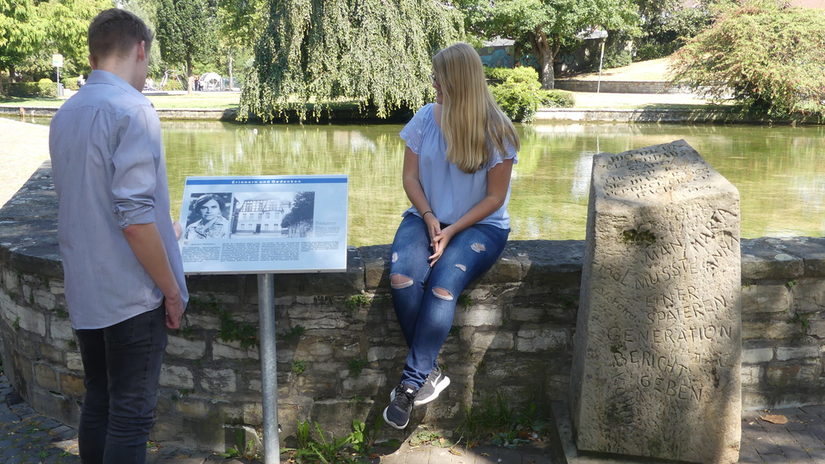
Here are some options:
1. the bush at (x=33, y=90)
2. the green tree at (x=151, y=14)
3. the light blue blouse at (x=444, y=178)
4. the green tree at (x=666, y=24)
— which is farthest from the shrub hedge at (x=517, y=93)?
the green tree at (x=151, y=14)

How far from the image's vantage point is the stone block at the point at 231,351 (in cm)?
338

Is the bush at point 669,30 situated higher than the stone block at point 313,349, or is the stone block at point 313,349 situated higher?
the bush at point 669,30

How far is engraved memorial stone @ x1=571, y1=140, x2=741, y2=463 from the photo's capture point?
2.75 m

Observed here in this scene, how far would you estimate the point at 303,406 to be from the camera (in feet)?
11.3

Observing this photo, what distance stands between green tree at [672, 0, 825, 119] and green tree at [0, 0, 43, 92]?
28.4 metres

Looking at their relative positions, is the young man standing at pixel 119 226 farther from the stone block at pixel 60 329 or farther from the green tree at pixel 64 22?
the green tree at pixel 64 22

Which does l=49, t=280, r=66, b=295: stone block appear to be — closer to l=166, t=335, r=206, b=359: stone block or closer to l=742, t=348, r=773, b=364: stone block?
l=166, t=335, r=206, b=359: stone block

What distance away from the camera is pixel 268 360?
303cm

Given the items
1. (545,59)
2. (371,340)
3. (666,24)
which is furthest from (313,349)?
(666,24)

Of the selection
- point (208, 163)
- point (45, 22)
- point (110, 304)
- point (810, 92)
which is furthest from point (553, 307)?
point (45, 22)

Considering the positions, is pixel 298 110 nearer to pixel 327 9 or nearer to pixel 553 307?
pixel 327 9

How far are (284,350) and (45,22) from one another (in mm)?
35787

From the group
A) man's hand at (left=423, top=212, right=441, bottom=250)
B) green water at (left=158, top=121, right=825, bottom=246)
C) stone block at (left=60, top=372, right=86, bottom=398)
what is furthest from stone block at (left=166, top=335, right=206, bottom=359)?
green water at (left=158, top=121, right=825, bottom=246)

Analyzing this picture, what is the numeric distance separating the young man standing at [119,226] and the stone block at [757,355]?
2695 mm
